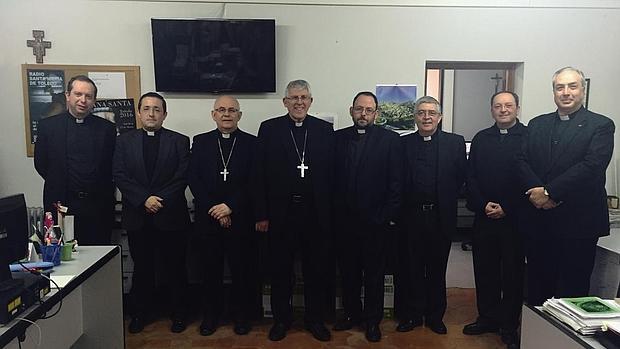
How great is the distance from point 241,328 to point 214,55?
2094 mm

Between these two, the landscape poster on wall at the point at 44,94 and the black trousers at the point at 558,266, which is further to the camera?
the landscape poster on wall at the point at 44,94

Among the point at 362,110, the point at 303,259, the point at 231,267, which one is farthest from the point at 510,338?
the point at 231,267

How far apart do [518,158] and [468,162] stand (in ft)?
1.16

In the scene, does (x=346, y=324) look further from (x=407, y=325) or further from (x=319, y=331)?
(x=407, y=325)

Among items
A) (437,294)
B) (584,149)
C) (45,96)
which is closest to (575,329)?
(584,149)

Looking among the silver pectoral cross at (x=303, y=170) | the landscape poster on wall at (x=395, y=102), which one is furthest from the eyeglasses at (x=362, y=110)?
the landscape poster on wall at (x=395, y=102)

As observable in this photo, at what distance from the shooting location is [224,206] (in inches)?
129

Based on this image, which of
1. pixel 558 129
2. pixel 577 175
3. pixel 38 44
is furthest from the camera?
pixel 38 44

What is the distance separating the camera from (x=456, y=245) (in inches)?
229

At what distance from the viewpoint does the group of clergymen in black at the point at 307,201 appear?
322 centimetres

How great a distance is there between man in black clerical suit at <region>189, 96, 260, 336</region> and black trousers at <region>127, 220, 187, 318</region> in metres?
0.19

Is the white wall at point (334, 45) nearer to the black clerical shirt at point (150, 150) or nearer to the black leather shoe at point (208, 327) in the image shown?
the black clerical shirt at point (150, 150)

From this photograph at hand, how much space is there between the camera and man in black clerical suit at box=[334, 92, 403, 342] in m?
3.20

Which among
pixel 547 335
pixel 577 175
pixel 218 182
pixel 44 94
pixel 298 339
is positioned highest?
pixel 44 94
